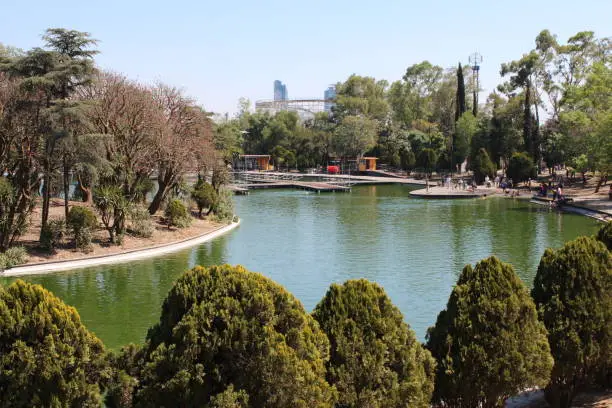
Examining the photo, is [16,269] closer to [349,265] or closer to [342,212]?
[349,265]

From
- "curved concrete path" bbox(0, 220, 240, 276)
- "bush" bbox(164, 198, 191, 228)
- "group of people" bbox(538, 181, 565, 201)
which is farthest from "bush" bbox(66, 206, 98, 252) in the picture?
"group of people" bbox(538, 181, 565, 201)

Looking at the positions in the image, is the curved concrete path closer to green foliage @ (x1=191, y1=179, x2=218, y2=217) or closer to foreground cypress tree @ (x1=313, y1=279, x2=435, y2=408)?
green foliage @ (x1=191, y1=179, x2=218, y2=217)

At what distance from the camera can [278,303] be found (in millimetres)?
6199

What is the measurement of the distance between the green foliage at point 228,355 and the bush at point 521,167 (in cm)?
4420

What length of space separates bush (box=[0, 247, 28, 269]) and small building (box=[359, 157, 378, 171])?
173 ft

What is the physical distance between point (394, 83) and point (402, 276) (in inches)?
2766

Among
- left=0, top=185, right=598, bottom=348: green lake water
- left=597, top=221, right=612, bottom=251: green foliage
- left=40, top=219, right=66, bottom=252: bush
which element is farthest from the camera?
left=40, top=219, right=66, bottom=252: bush

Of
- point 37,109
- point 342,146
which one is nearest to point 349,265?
point 37,109

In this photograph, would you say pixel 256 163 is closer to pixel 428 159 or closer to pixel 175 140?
pixel 428 159

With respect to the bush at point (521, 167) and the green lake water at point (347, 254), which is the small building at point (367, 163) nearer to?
the bush at point (521, 167)

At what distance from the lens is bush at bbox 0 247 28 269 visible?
65.0ft

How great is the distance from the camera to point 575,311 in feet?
27.2

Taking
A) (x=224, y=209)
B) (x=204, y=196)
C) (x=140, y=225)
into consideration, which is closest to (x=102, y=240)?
(x=140, y=225)

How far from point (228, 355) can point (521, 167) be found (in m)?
45.1
